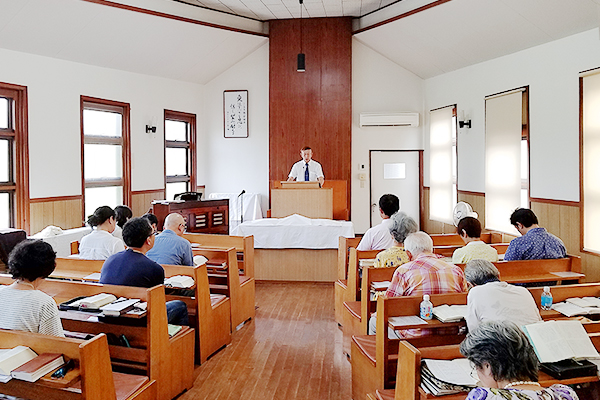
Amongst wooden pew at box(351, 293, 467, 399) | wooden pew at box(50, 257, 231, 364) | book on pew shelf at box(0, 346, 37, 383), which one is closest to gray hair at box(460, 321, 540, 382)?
wooden pew at box(351, 293, 467, 399)

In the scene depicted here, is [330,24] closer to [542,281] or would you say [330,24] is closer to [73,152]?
[73,152]

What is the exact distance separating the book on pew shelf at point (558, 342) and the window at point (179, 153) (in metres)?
7.32

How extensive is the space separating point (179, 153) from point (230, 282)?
5330 mm

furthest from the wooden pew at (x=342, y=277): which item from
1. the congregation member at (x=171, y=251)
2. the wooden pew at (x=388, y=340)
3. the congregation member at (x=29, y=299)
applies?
the congregation member at (x=29, y=299)

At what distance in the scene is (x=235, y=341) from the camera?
4.22 meters

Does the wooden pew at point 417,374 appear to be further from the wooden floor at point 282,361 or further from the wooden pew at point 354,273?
the wooden pew at point 354,273

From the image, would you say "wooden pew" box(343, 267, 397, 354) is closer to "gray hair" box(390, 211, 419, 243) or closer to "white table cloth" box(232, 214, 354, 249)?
"gray hair" box(390, 211, 419, 243)

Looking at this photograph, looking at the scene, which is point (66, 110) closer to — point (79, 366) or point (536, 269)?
point (79, 366)

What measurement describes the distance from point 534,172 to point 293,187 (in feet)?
9.92

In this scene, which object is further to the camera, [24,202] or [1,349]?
[24,202]

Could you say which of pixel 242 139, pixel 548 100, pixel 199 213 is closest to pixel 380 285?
pixel 548 100

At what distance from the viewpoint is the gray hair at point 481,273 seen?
262 centimetres

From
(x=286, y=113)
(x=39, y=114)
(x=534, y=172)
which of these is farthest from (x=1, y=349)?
(x=286, y=113)

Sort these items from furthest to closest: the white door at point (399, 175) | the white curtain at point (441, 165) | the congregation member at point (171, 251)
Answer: the white door at point (399, 175) < the white curtain at point (441, 165) < the congregation member at point (171, 251)
